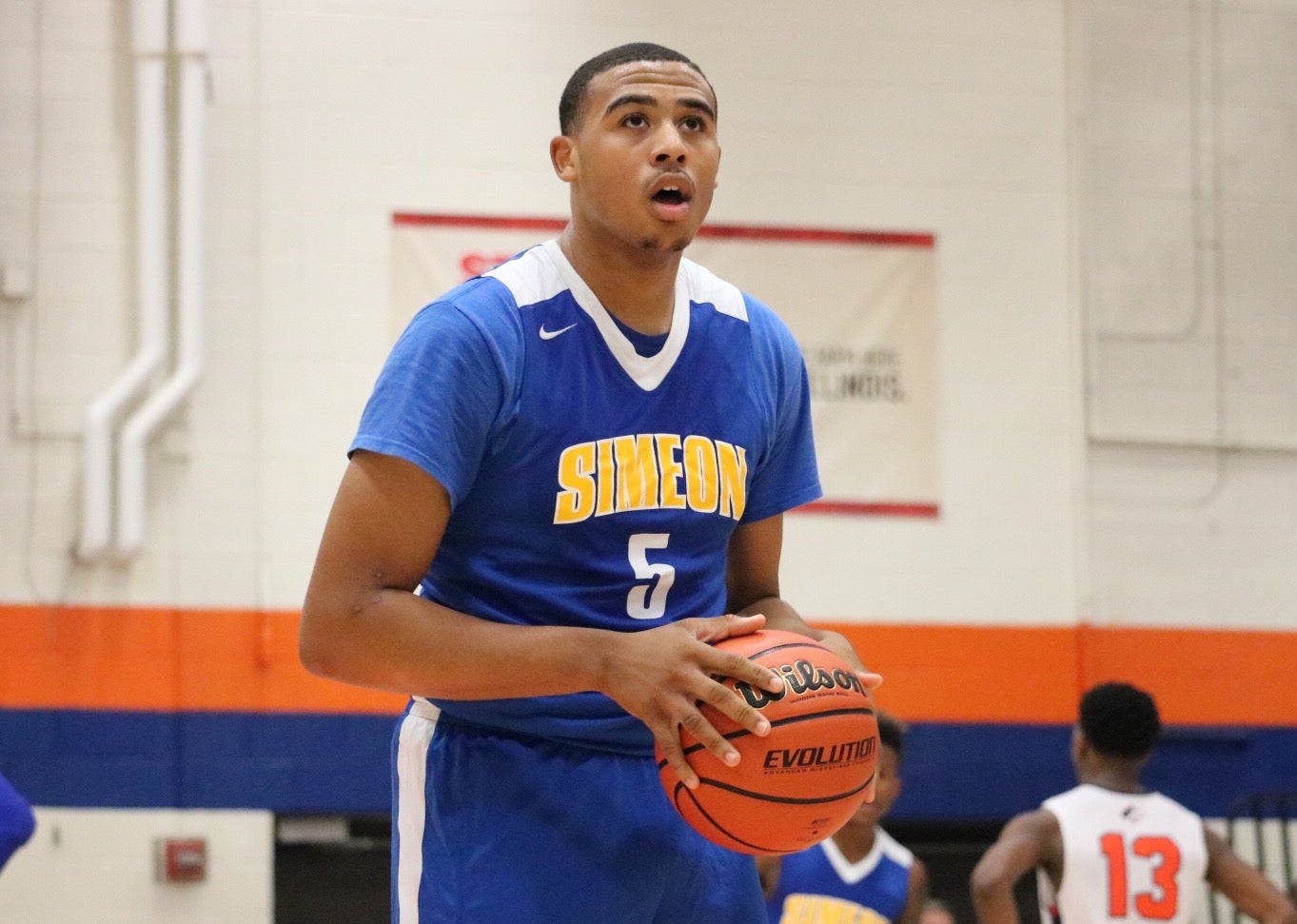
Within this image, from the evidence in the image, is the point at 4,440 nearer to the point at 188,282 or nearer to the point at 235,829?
the point at 188,282

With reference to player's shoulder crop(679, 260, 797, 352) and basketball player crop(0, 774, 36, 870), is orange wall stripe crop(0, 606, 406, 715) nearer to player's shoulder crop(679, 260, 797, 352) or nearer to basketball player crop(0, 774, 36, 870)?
basketball player crop(0, 774, 36, 870)

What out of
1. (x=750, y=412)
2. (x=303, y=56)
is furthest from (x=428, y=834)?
(x=303, y=56)

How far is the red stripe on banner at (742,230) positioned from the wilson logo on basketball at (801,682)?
4658 millimetres

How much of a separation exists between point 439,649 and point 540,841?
32 cm

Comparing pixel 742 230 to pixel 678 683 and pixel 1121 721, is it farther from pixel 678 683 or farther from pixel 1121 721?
pixel 678 683

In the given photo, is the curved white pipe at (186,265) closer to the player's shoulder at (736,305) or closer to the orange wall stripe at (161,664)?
the orange wall stripe at (161,664)

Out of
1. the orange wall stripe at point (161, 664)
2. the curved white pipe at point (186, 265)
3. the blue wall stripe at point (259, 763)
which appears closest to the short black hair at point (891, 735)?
the blue wall stripe at point (259, 763)

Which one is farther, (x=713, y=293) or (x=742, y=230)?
(x=742, y=230)

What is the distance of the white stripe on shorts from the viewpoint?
7.83 ft

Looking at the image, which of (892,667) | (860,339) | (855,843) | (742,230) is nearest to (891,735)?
(855,843)

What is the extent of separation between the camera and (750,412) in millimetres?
2559

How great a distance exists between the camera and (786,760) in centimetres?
221

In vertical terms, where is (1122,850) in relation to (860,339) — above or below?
below

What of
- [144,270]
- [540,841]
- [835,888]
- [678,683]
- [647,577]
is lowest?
[835,888]
